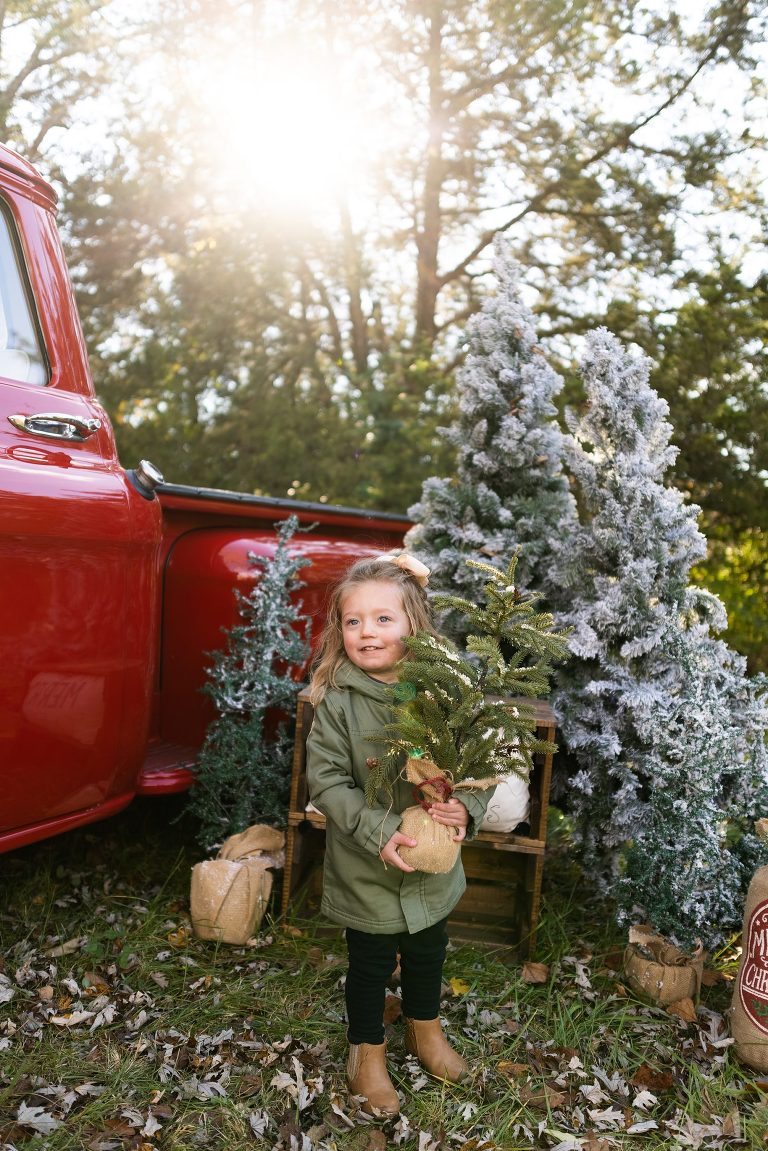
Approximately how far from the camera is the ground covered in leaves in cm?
226

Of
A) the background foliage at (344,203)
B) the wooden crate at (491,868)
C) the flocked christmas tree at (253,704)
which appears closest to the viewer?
the wooden crate at (491,868)

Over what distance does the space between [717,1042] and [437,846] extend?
114 cm

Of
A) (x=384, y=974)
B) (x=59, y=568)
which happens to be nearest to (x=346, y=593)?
(x=59, y=568)

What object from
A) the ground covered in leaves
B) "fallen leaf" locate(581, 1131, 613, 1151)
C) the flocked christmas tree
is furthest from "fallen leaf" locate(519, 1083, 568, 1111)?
the flocked christmas tree

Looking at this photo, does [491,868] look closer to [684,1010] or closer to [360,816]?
[684,1010]

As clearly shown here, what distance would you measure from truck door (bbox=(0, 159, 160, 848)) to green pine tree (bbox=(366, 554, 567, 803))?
0.93 metres

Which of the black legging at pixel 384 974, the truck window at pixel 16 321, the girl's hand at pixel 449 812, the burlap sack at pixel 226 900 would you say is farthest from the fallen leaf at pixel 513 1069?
the truck window at pixel 16 321

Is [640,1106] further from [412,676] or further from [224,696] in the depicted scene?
[224,696]

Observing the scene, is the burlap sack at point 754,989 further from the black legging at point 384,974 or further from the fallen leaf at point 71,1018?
the fallen leaf at point 71,1018

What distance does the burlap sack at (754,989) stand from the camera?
2.55 m

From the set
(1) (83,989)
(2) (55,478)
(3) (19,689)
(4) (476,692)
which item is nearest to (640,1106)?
(4) (476,692)

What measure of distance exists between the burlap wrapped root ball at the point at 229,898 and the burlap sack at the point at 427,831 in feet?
3.38

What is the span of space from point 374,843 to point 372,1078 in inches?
24.2

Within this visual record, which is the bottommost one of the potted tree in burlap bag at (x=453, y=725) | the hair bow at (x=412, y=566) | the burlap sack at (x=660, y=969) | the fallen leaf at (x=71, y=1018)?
the fallen leaf at (x=71, y=1018)
